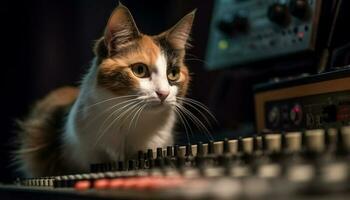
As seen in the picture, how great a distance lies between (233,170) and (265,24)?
0.93 m

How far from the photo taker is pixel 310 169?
37 centimetres

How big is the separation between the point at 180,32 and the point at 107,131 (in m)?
0.34

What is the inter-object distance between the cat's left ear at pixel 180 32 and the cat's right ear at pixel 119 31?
10 centimetres

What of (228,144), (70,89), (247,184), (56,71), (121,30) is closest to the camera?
(247,184)

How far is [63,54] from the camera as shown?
5.73 feet

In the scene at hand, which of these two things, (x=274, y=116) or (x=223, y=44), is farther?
(x=223, y=44)

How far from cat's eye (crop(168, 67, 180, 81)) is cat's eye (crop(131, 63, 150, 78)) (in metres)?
0.08

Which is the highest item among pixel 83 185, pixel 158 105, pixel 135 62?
pixel 135 62

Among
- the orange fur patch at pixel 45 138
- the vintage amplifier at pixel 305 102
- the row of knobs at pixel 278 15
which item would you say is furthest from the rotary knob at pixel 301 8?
the orange fur patch at pixel 45 138

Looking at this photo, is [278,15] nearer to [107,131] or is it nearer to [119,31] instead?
[119,31]

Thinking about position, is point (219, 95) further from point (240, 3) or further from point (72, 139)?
point (72, 139)

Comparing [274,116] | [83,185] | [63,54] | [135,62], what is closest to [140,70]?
[135,62]

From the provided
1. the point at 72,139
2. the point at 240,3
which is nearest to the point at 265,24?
the point at 240,3

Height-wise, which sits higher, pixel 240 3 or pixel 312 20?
pixel 240 3
